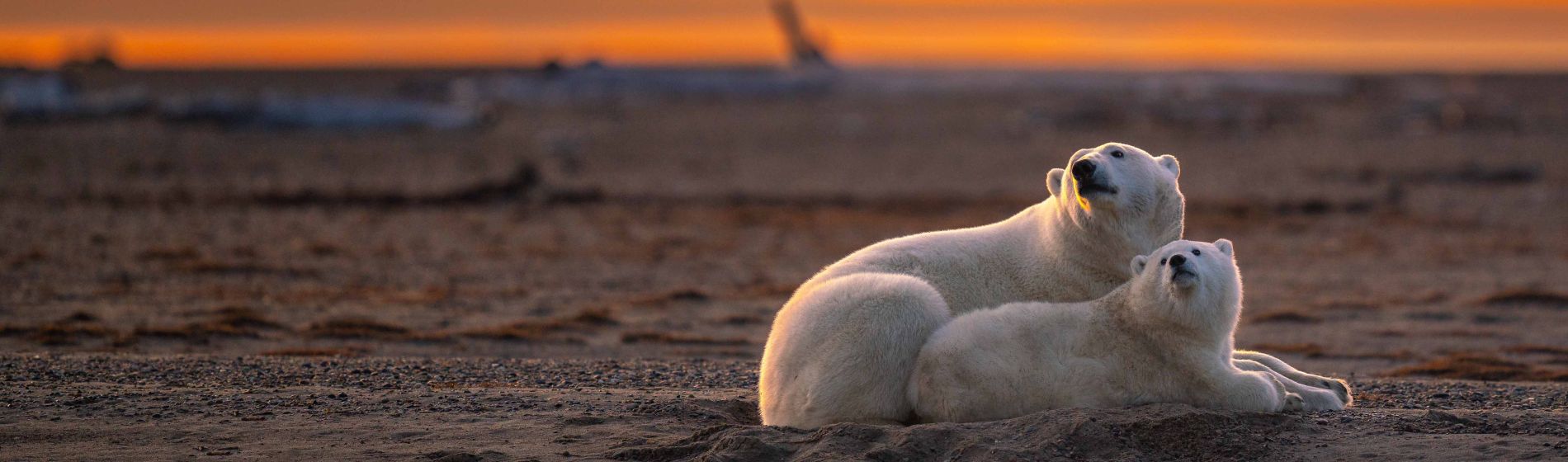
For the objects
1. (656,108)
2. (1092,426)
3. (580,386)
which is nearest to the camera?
(1092,426)

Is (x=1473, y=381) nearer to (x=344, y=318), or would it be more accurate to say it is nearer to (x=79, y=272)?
(x=344, y=318)

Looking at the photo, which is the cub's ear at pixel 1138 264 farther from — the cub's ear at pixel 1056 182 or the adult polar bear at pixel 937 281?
the cub's ear at pixel 1056 182

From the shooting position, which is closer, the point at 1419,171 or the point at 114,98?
the point at 1419,171

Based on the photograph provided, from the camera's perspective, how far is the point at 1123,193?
690 centimetres

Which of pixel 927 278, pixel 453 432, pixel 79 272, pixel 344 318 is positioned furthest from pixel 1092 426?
pixel 79 272

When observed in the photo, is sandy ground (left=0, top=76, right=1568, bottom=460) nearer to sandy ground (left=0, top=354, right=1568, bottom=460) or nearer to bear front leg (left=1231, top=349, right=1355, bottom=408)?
sandy ground (left=0, top=354, right=1568, bottom=460)

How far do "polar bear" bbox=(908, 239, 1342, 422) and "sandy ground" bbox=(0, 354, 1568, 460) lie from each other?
0.44 feet

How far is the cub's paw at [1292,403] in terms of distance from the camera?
660 cm

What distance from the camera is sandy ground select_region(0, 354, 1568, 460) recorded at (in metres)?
5.98

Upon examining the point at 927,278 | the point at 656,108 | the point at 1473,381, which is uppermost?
the point at 656,108

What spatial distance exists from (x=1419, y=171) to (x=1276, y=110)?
23.8 m

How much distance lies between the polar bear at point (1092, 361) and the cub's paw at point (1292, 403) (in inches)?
10.5

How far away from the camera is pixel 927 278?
23.1 ft

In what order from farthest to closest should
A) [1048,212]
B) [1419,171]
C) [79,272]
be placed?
[1419,171] < [79,272] < [1048,212]
